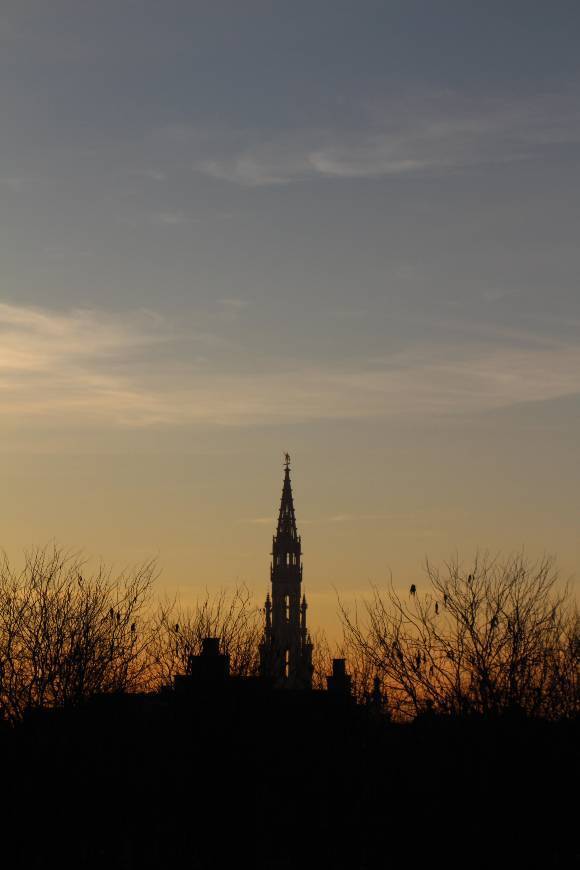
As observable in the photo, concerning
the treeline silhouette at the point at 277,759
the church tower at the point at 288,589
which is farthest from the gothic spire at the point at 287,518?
the treeline silhouette at the point at 277,759

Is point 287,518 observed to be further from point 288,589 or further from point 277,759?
point 277,759

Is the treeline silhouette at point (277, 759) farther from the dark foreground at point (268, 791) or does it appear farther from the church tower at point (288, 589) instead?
the church tower at point (288, 589)

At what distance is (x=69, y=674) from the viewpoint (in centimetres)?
3709

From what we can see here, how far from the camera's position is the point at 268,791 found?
37.9 m

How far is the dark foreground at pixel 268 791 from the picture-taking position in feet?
98.6

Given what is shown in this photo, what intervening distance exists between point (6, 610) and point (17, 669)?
225 centimetres

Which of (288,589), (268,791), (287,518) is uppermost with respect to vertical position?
(287,518)

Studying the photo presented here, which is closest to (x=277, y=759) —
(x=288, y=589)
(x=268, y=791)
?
(x=268, y=791)

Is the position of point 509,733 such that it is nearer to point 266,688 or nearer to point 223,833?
point 223,833

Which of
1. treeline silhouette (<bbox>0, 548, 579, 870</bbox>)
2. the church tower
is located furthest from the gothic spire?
treeline silhouette (<bbox>0, 548, 579, 870</bbox>)

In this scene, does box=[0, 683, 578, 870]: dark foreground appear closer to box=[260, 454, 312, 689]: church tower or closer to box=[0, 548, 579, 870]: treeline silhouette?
box=[0, 548, 579, 870]: treeline silhouette

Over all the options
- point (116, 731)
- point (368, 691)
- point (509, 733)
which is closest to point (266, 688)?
point (368, 691)

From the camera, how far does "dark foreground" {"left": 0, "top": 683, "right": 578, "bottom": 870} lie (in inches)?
1184

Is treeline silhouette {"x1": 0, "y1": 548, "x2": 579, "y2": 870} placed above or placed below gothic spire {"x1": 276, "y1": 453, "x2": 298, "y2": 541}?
below
